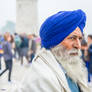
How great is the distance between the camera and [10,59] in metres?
10.4

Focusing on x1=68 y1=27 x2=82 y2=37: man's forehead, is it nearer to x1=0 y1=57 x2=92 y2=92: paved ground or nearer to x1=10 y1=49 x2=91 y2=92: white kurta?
x1=10 y1=49 x2=91 y2=92: white kurta

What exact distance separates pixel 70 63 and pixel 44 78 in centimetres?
46

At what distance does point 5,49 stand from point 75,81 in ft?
26.8

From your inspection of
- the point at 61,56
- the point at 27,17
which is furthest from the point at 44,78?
the point at 27,17

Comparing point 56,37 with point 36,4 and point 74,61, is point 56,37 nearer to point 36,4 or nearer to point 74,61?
point 74,61

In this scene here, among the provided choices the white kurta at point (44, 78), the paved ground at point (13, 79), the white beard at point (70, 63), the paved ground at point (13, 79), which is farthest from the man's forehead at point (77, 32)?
the paved ground at point (13, 79)

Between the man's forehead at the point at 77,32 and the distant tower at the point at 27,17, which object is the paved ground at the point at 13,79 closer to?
the man's forehead at the point at 77,32

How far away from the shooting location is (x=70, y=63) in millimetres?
2475

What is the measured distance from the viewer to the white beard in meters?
2.39

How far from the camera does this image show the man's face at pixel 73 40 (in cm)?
241

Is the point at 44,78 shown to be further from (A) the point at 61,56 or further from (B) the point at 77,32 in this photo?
(B) the point at 77,32

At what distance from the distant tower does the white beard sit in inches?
1752

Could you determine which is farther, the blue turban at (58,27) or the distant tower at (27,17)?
the distant tower at (27,17)

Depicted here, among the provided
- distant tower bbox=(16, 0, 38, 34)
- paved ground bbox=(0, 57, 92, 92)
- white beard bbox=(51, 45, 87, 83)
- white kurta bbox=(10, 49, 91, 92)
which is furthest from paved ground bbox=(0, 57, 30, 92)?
distant tower bbox=(16, 0, 38, 34)
